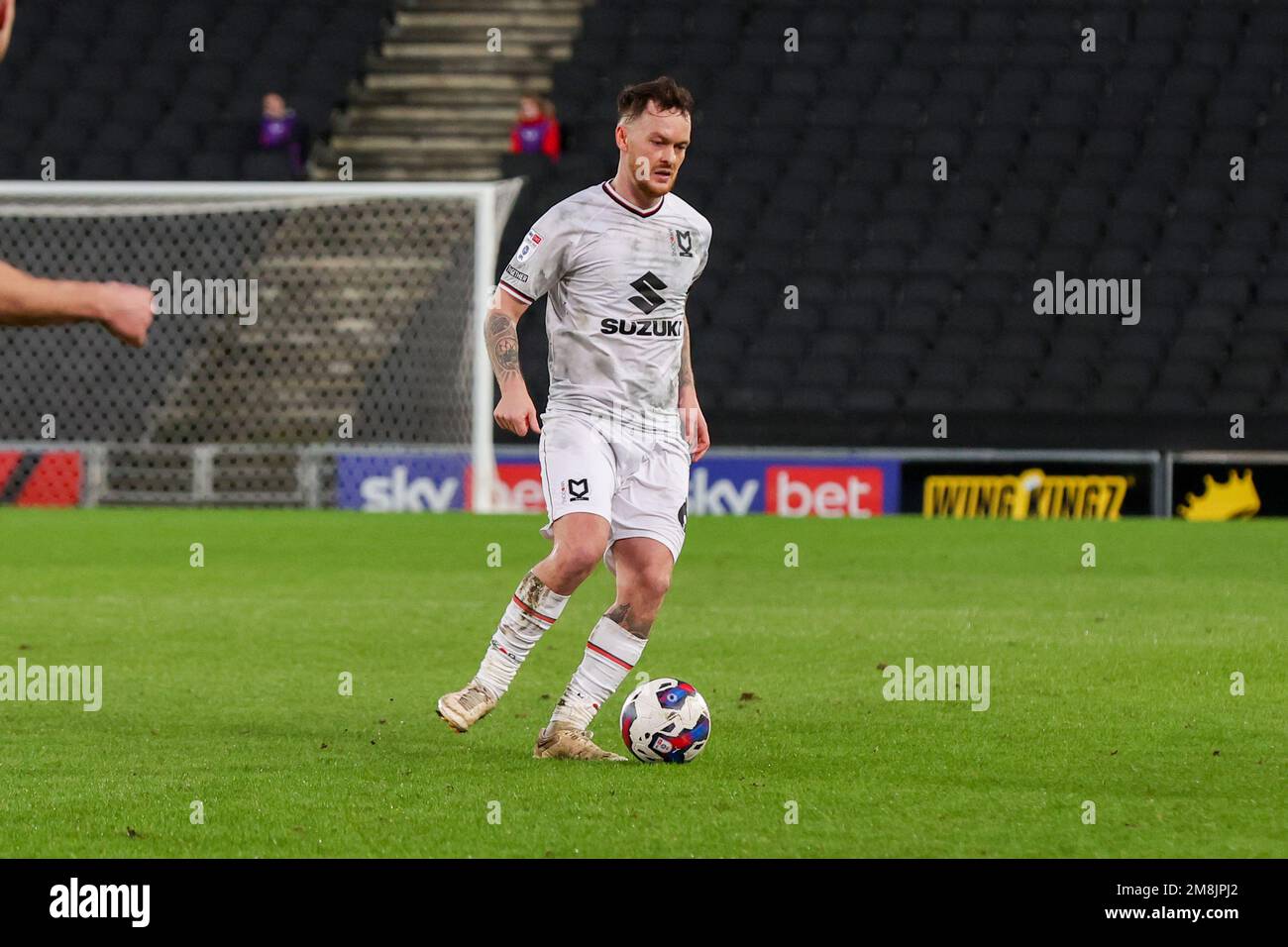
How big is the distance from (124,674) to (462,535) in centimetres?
653

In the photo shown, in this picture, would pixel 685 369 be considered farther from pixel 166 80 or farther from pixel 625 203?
pixel 166 80

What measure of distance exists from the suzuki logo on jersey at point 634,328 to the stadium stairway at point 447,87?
16.8m

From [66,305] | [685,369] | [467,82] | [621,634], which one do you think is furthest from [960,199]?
[66,305]

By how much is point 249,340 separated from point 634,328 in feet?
50.9

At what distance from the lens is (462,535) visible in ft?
49.8

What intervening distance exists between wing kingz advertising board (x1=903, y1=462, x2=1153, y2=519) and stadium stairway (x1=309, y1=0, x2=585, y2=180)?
300 inches

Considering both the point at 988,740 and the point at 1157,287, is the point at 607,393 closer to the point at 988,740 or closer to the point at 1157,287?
the point at 988,740

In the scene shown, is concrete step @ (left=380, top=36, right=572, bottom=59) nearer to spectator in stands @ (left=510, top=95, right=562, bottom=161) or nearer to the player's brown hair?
spectator in stands @ (left=510, top=95, right=562, bottom=161)

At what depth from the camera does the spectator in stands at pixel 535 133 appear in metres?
22.1

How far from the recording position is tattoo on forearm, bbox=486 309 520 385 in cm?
674

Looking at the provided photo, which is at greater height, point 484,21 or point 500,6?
point 500,6

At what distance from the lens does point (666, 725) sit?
6.42m
